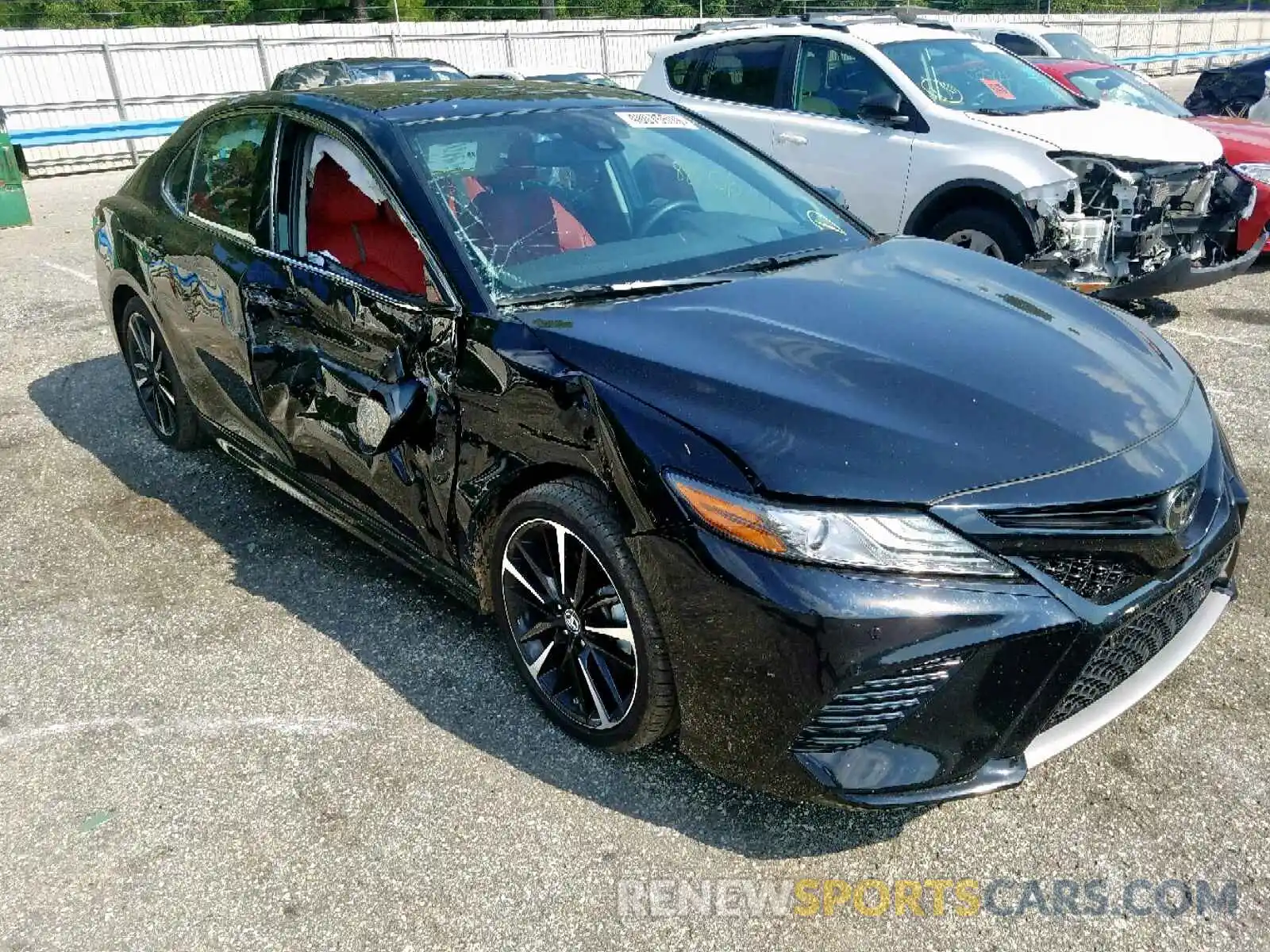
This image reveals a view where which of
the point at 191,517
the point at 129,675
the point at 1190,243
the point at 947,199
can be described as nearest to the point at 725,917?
the point at 129,675

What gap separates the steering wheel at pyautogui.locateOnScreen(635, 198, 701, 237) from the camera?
3.29 metres

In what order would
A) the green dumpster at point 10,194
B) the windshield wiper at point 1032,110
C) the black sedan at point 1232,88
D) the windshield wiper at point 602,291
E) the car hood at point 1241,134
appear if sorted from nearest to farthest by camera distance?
the windshield wiper at point 602,291 < the windshield wiper at point 1032,110 < the car hood at point 1241,134 < the green dumpster at point 10,194 < the black sedan at point 1232,88

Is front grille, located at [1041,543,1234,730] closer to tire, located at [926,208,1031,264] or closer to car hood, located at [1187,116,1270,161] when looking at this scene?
tire, located at [926,208,1031,264]

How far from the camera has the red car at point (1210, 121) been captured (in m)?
7.11

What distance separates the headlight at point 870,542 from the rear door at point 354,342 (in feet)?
3.59

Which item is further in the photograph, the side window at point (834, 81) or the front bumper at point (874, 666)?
the side window at point (834, 81)

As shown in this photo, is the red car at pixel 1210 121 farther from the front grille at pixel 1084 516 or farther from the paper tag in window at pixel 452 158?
the front grille at pixel 1084 516

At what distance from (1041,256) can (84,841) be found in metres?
5.48

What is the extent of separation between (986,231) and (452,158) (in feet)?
13.8

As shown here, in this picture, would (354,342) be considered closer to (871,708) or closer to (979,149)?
(871,708)

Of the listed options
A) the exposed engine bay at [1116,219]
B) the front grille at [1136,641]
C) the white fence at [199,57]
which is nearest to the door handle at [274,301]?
the front grille at [1136,641]

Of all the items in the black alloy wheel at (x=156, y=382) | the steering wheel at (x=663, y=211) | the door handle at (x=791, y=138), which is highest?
the steering wheel at (x=663, y=211)

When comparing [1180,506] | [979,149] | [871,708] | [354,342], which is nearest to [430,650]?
[354,342]

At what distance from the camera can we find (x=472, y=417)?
2.84 metres
